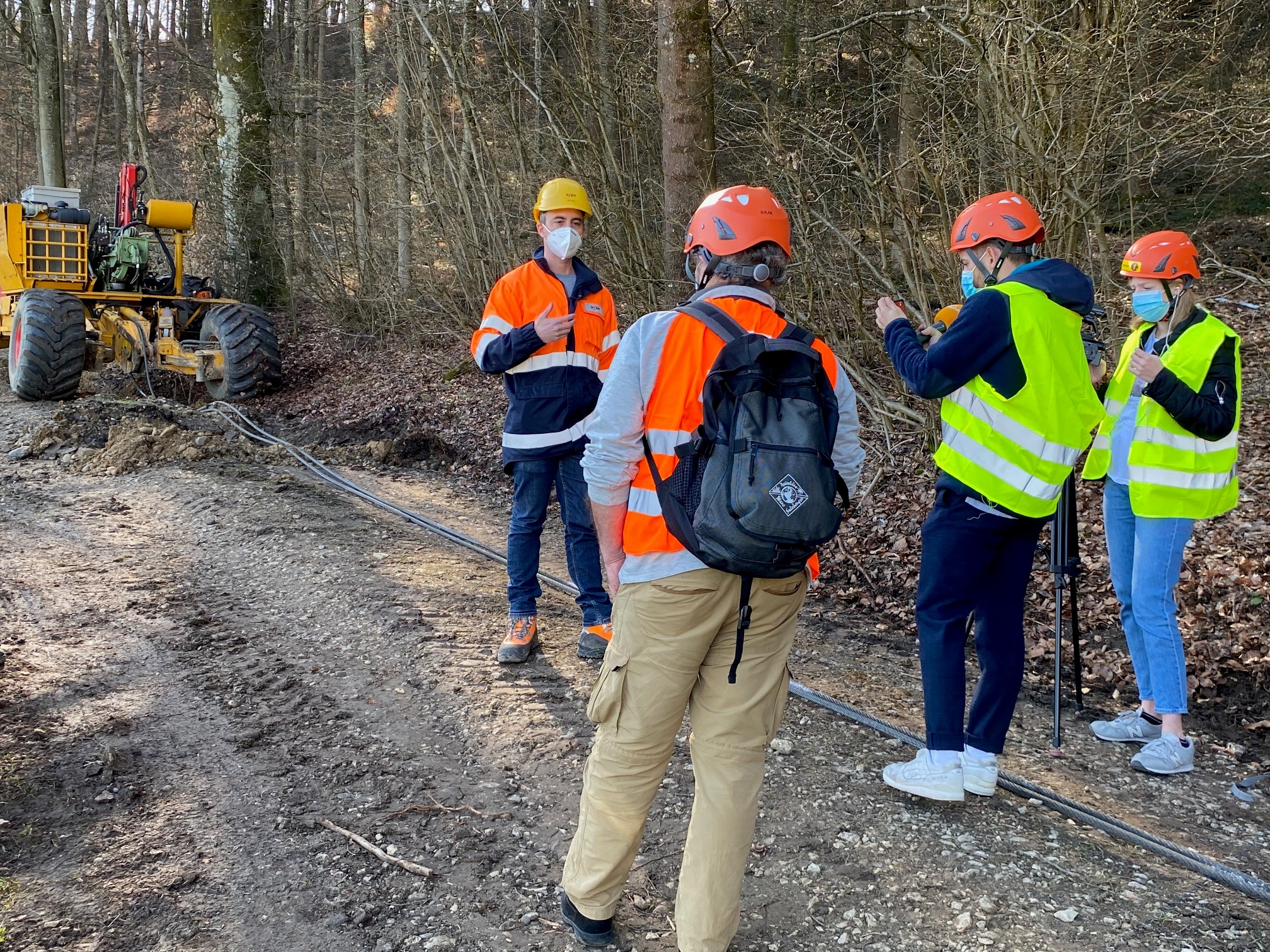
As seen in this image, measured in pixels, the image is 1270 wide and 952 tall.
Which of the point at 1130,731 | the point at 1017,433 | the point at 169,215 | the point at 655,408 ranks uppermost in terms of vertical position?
the point at 169,215

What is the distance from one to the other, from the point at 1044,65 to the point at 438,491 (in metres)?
5.73

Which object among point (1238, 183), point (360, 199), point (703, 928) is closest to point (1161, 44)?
Result: point (1238, 183)

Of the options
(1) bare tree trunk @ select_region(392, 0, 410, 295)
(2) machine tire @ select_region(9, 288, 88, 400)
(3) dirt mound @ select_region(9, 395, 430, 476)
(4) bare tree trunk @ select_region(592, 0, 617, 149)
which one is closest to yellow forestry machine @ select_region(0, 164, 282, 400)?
(2) machine tire @ select_region(9, 288, 88, 400)

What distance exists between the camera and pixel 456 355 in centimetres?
1370

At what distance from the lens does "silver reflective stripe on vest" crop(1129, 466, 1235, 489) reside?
397 centimetres

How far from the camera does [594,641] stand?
194 inches

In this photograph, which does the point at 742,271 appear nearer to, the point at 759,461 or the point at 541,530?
the point at 759,461

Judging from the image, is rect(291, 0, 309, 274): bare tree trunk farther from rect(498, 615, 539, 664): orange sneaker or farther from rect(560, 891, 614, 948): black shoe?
rect(560, 891, 614, 948): black shoe

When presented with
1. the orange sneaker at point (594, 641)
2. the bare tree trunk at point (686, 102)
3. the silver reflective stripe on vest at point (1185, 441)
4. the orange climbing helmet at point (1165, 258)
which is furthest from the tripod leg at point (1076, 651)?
the bare tree trunk at point (686, 102)

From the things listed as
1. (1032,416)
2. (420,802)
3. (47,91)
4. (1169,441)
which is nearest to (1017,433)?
(1032,416)

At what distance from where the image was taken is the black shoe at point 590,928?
2801 millimetres

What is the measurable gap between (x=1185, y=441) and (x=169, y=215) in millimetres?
11891

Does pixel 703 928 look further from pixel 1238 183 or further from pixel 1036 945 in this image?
pixel 1238 183

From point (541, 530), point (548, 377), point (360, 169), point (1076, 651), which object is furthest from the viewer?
point (360, 169)
